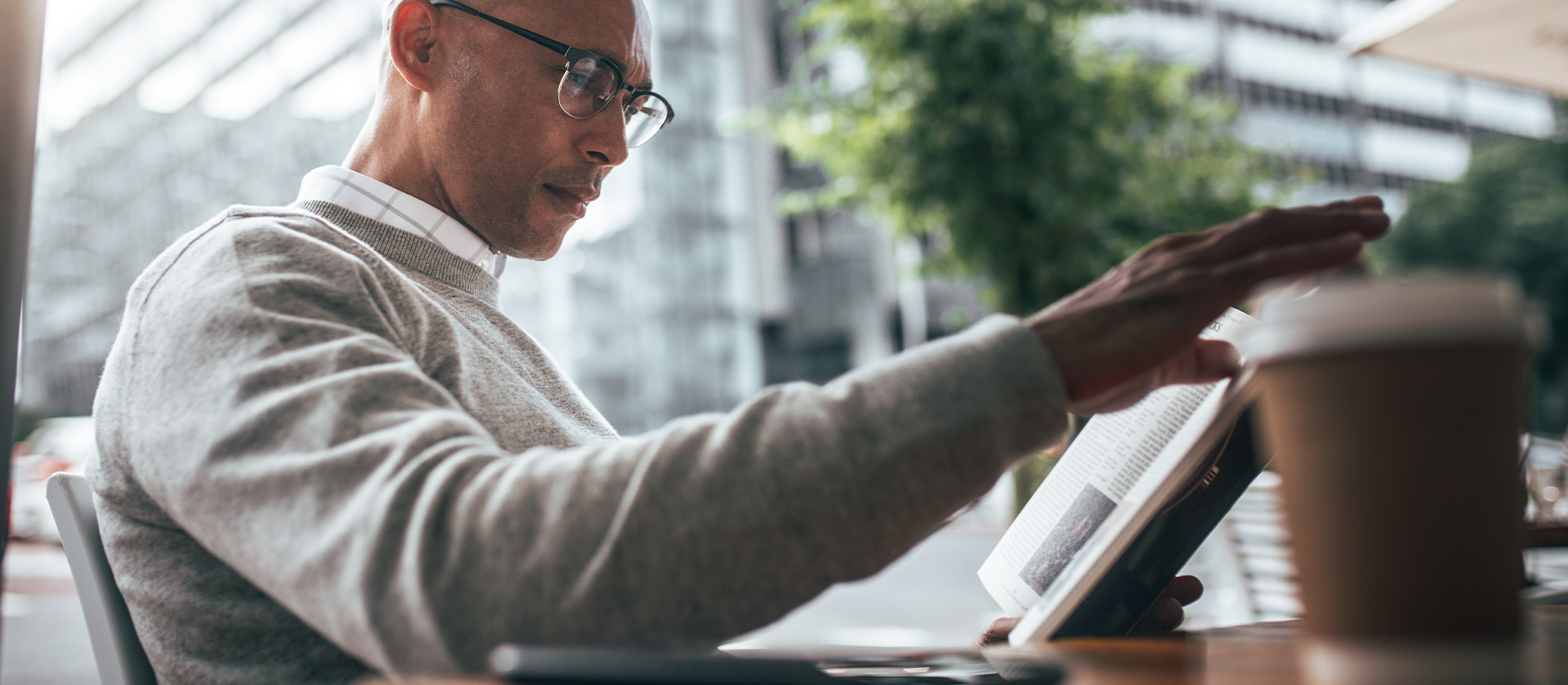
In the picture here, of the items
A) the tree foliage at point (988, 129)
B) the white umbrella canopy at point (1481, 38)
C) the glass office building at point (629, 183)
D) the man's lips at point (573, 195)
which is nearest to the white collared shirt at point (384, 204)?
Result: the man's lips at point (573, 195)

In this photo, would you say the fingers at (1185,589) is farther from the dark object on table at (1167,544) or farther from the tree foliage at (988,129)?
the tree foliage at (988,129)

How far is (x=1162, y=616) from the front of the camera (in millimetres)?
1114

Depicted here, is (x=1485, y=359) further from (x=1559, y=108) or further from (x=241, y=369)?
(x=1559, y=108)

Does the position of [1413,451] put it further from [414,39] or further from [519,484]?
[414,39]

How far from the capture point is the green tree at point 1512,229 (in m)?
22.1

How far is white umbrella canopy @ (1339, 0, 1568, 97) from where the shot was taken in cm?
286

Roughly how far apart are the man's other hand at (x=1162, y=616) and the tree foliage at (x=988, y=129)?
5.66m

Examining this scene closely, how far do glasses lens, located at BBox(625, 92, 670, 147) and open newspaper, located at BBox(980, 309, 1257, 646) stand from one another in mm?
929

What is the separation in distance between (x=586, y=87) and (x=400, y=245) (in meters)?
0.34

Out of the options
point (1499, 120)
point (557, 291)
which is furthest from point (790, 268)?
point (1499, 120)

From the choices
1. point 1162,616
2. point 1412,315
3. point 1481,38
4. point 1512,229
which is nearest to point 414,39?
point 1162,616

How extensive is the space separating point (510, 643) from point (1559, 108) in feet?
94.2

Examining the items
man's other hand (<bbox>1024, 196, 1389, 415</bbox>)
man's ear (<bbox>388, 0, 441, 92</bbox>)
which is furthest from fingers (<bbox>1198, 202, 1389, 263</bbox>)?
man's ear (<bbox>388, 0, 441, 92</bbox>)

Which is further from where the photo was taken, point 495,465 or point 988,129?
point 988,129
